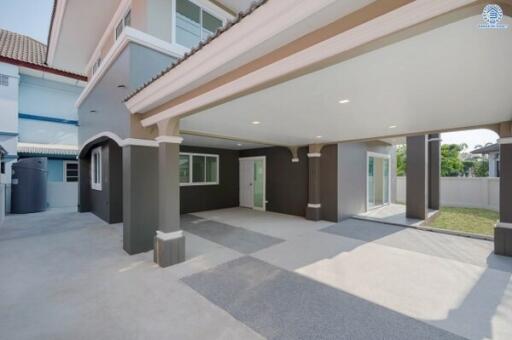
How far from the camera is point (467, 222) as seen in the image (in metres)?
7.30

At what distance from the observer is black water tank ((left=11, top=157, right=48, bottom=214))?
854 cm

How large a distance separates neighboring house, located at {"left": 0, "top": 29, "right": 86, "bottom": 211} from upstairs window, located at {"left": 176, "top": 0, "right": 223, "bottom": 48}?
9173 mm

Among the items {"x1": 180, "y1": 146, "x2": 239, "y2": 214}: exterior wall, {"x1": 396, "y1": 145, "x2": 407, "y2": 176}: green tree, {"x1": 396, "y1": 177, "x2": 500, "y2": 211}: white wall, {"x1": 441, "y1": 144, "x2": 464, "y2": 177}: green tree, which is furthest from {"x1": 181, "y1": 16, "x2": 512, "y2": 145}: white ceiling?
{"x1": 441, "y1": 144, "x2": 464, "y2": 177}: green tree

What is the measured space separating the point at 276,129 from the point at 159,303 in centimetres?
391

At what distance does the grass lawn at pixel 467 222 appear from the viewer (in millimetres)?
6355

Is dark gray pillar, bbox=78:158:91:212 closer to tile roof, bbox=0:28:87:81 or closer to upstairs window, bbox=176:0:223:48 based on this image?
tile roof, bbox=0:28:87:81

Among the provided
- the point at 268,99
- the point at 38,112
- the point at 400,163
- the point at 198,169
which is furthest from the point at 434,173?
the point at 38,112

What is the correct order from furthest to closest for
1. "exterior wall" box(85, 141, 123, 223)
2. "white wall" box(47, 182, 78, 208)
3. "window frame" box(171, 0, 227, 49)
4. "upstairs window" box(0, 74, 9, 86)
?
"white wall" box(47, 182, 78, 208)
"upstairs window" box(0, 74, 9, 86)
"exterior wall" box(85, 141, 123, 223)
"window frame" box(171, 0, 227, 49)

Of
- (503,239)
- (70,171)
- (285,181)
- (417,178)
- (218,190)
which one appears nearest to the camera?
(503,239)

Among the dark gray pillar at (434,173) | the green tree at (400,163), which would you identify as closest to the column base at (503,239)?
the dark gray pillar at (434,173)

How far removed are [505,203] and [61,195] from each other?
48.9 feet

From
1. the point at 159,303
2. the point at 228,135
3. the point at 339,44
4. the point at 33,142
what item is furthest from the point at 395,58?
the point at 33,142

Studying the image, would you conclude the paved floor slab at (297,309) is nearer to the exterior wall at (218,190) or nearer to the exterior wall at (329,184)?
the exterior wall at (329,184)

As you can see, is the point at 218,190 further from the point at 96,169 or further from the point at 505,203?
the point at 505,203
